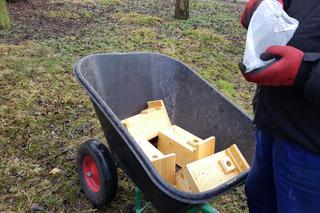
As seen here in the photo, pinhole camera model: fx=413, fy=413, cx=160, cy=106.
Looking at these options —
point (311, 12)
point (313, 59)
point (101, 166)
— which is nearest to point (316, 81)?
point (313, 59)

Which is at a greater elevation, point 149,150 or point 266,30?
point 266,30

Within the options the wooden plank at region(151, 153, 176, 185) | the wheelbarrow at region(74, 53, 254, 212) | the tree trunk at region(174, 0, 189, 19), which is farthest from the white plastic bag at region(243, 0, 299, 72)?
the tree trunk at region(174, 0, 189, 19)

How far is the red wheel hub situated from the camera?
9.21 ft

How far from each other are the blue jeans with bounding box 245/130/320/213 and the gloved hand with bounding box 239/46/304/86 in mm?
300

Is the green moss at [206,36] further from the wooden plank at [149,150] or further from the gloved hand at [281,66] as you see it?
the gloved hand at [281,66]

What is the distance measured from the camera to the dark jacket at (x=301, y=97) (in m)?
1.49

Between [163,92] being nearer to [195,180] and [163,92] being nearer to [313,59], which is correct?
[195,180]

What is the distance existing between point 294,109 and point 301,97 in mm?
56

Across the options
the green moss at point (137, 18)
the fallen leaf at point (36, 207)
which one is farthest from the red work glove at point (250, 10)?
the green moss at point (137, 18)

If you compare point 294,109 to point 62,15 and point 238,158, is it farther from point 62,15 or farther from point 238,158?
point 62,15

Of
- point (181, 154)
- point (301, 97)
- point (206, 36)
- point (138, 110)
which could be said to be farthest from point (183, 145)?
point (206, 36)

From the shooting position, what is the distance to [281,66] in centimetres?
150

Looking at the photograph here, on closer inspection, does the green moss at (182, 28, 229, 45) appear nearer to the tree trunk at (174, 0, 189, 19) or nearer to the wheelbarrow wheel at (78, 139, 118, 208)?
the tree trunk at (174, 0, 189, 19)

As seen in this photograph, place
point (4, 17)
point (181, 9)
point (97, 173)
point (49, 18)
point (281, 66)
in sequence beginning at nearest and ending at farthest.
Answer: point (281, 66) < point (97, 173) < point (4, 17) < point (49, 18) < point (181, 9)
